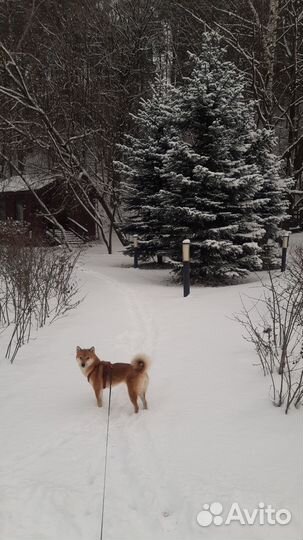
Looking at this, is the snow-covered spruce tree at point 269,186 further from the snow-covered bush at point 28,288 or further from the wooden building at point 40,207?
the wooden building at point 40,207

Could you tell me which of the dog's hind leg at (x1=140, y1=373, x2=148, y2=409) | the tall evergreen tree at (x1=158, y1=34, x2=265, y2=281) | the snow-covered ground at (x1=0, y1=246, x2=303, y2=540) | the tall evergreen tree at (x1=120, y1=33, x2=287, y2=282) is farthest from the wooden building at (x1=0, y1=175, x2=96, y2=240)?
the dog's hind leg at (x1=140, y1=373, x2=148, y2=409)

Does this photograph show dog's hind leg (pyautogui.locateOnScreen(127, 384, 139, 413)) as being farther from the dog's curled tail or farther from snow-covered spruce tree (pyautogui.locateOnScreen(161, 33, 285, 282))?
snow-covered spruce tree (pyautogui.locateOnScreen(161, 33, 285, 282))

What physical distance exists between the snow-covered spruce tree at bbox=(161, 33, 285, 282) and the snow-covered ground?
5364mm

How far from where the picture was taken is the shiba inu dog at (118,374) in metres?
4.30

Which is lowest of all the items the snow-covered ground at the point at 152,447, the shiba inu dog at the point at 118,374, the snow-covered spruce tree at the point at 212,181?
the snow-covered ground at the point at 152,447

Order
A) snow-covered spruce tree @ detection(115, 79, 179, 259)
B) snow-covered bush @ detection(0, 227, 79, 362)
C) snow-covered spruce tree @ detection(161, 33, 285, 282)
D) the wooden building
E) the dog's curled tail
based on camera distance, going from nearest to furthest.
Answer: the dog's curled tail
snow-covered bush @ detection(0, 227, 79, 362)
snow-covered spruce tree @ detection(161, 33, 285, 282)
snow-covered spruce tree @ detection(115, 79, 179, 259)
the wooden building

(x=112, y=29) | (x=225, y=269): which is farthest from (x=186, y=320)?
(x=112, y=29)

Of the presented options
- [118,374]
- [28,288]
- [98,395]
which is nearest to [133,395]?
[118,374]

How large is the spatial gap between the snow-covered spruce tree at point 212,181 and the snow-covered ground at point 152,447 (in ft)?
17.6

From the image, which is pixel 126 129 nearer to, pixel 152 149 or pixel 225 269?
pixel 152 149

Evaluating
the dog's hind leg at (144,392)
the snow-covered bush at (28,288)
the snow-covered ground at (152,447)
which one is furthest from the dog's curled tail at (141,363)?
the snow-covered bush at (28,288)

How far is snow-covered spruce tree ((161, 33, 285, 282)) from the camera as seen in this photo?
11758mm

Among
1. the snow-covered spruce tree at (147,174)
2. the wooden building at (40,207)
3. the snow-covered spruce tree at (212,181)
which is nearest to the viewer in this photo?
the snow-covered spruce tree at (212,181)

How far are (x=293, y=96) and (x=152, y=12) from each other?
41.6ft
